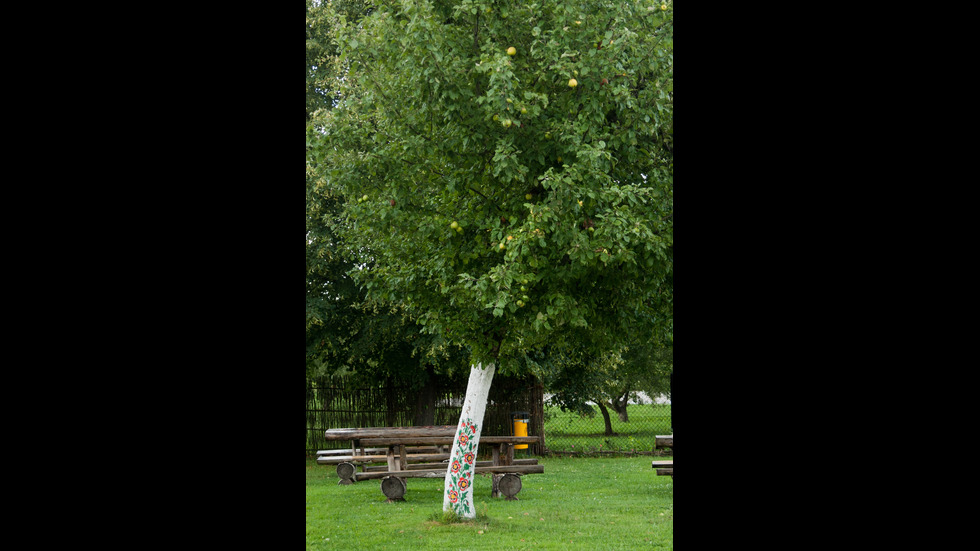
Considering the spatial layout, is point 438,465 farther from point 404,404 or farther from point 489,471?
point 404,404

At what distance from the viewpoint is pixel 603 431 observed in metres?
24.1

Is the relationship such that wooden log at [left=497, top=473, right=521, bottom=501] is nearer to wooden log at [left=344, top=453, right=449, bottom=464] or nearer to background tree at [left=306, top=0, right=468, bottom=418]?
wooden log at [left=344, top=453, right=449, bottom=464]

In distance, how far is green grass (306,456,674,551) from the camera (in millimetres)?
7523

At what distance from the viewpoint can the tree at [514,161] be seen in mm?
5953

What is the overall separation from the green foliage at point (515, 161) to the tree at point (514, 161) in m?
0.02

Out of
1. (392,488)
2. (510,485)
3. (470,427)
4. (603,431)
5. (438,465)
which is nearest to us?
(470,427)

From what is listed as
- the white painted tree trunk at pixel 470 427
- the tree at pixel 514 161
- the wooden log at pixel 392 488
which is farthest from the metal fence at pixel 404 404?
the tree at pixel 514 161

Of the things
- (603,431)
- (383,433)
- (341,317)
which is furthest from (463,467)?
(603,431)

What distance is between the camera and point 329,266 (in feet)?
49.0

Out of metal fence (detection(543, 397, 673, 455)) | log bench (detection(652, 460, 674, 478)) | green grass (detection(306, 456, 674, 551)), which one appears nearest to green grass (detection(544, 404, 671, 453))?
metal fence (detection(543, 397, 673, 455))

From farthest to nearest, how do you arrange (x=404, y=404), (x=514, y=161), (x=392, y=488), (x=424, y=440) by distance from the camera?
(x=404, y=404) < (x=424, y=440) < (x=392, y=488) < (x=514, y=161)

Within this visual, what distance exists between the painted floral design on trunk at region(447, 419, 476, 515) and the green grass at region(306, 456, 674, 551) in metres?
0.22
